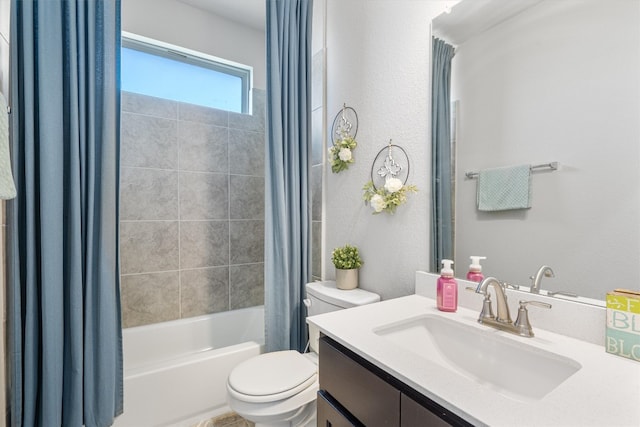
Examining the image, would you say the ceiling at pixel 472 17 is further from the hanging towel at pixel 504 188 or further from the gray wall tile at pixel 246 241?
the gray wall tile at pixel 246 241

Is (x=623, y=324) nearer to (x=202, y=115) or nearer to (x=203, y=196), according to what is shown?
(x=203, y=196)

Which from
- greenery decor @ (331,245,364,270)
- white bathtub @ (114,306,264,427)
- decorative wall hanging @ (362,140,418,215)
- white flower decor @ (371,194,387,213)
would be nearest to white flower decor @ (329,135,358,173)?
decorative wall hanging @ (362,140,418,215)

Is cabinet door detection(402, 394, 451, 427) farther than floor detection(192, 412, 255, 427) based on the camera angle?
No

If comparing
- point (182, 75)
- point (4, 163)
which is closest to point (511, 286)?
point (4, 163)

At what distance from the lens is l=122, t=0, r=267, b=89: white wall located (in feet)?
6.82

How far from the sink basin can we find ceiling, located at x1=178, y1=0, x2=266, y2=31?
2.44 metres

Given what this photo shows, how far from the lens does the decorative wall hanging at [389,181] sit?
1351 mm

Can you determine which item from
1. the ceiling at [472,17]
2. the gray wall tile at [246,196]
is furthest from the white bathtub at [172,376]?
the ceiling at [472,17]

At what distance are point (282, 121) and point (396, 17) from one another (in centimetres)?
79

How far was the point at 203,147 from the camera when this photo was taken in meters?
2.24

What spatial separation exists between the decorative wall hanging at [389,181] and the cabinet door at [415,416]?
868 millimetres

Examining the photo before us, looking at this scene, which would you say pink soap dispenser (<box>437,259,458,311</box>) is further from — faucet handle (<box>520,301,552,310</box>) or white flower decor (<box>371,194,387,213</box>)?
white flower decor (<box>371,194,387,213</box>)

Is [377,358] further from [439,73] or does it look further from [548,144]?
[439,73]

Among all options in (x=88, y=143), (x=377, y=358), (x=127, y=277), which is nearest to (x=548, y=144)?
(x=377, y=358)
